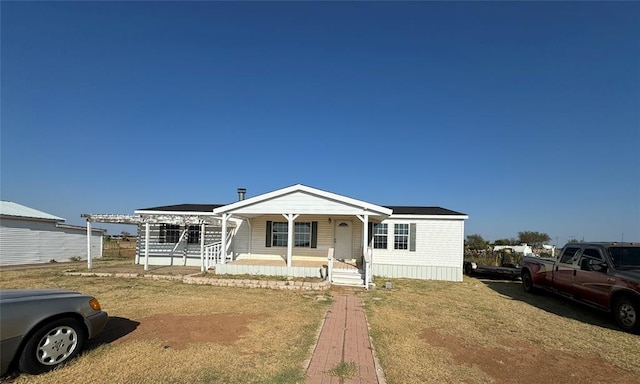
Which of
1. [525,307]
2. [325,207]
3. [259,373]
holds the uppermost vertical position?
[325,207]

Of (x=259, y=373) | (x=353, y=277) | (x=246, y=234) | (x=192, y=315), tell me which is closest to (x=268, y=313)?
(x=192, y=315)

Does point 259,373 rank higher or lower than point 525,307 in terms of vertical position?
higher

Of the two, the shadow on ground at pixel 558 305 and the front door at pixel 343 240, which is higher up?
the front door at pixel 343 240

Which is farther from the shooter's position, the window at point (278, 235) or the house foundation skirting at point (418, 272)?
the window at point (278, 235)

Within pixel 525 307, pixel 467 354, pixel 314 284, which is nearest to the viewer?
pixel 467 354

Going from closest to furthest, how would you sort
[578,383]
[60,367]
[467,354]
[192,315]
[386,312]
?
1. [60,367]
2. [578,383]
3. [467,354]
4. [192,315]
5. [386,312]

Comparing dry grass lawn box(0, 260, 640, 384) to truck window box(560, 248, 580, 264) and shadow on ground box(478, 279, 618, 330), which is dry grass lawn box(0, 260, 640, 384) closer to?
shadow on ground box(478, 279, 618, 330)

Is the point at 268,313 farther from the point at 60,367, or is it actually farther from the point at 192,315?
the point at 60,367

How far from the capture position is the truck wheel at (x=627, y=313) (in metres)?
7.15

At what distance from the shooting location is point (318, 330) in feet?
21.6

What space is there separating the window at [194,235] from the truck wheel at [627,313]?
52.2 feet

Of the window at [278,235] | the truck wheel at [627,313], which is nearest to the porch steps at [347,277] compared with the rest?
the window at [278,235]

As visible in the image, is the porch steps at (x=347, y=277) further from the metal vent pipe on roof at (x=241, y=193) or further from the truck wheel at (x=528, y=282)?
the metal vent pipe on roof at (x=241, y=193)

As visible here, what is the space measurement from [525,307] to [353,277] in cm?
550
